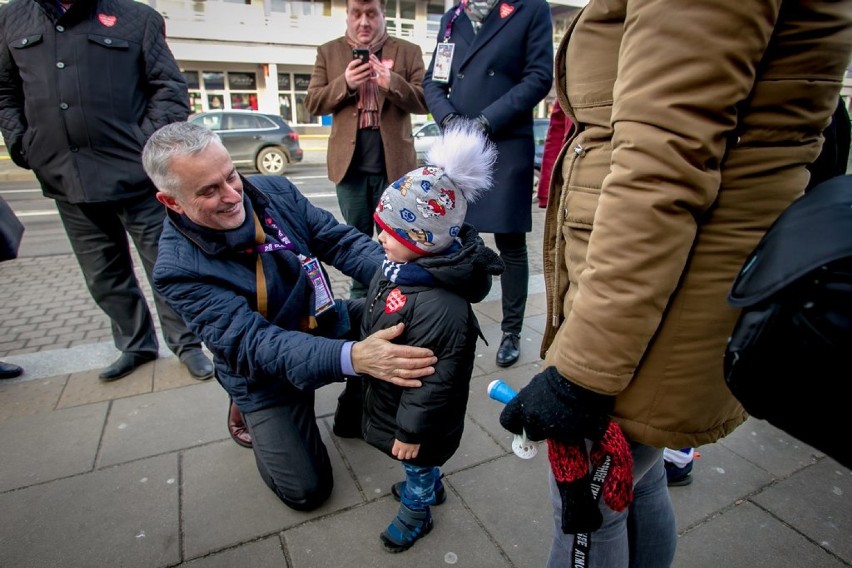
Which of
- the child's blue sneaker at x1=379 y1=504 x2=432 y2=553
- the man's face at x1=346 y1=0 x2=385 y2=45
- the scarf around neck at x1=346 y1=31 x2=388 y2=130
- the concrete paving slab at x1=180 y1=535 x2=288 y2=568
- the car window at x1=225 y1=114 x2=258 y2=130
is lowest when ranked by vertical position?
the car window at x1=225 y1=114 x2=258 y2=130

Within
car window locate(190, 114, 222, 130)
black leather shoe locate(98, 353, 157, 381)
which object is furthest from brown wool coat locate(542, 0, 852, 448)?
car window locate(190, 114, 222, 130)

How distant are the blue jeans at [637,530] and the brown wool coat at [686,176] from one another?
255mm

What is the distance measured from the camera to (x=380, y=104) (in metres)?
3.38

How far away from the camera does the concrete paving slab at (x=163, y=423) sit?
95.3 inches

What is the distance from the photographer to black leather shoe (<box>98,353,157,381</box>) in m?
3.04

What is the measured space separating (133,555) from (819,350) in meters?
2.17

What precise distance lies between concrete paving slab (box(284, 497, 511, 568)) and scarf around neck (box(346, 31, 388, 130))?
7.91 feet

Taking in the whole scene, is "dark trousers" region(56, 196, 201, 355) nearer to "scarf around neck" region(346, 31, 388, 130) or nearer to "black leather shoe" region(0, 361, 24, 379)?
"black leather shoe" region(0, 361, 24, 379)

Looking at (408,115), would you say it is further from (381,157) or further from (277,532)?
(277,532)

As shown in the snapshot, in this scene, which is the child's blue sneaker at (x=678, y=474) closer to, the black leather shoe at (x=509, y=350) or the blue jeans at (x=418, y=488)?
the blue jeans at (x=418, y=488)

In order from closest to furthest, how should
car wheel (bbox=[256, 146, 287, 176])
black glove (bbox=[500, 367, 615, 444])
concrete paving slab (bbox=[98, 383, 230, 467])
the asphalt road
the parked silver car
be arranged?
black glove (bbox=[500, 367, 615, 444])
concrete paving slab (bbox=[98, 383, 230, 467])
the asphalt road
the parked silver car
car wheel (bbox=[256, 146, 287, 176])

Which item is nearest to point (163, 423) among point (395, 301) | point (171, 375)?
Result: point (171, 375)

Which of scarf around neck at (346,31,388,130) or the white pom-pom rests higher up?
the white pom-pom

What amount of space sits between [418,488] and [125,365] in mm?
2239
